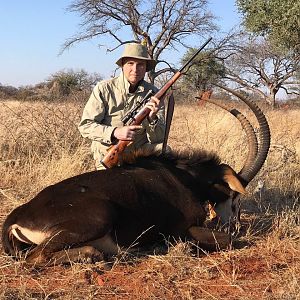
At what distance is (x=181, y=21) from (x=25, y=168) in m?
22.3

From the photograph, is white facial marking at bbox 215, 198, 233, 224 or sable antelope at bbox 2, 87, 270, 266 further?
white facial marking at bbox 215, 198, 233, 224

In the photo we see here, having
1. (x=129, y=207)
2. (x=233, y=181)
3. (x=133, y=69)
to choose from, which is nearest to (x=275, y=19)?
(x=133, y=69)

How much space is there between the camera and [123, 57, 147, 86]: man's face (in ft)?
15.3

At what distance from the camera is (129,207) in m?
3.68

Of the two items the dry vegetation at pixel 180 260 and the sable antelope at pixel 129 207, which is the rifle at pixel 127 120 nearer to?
the sable antelope at pixel 129 207

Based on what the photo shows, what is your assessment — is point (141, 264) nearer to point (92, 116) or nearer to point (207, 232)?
point (207, 232)

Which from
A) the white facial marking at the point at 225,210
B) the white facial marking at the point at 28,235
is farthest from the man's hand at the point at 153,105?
the white facial marking at the point at 28,235

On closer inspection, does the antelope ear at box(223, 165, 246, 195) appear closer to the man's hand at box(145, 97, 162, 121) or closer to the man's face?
the man's hand at box(145, 97, 162, 121)

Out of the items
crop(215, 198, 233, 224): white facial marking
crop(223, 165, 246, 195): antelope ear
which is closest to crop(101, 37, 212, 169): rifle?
crop(223, 165, 246, 195): antelope ear

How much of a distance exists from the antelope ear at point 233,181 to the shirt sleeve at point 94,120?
44.6 inches

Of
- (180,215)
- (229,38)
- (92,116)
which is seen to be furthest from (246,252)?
(229,38)

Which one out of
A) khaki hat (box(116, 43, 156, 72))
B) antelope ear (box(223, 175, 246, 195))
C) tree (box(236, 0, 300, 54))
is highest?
tree (box(236, 0, 300, 54))

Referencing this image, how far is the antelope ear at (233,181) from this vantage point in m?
4.12

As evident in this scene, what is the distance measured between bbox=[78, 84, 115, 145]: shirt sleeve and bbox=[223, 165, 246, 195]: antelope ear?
3.71 ft
